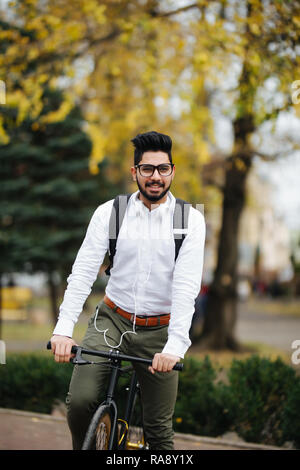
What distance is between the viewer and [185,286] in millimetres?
3086

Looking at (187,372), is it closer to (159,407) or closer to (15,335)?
(159,407)

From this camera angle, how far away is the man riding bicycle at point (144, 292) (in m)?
3.06

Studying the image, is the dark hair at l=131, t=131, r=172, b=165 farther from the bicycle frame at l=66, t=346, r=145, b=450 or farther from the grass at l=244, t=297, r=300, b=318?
the grass at l=244, t=297, r=300, b=318

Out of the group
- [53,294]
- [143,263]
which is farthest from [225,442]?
[53,294]

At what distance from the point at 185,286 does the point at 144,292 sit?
1.03 feet

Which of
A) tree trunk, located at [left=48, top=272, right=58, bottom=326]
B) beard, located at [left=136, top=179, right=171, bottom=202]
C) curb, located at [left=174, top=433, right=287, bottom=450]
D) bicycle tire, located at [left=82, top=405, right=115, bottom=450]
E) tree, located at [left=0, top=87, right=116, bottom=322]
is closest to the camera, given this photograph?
bicycle tire, located at [left=82, top=405, right=115, bottom=450]

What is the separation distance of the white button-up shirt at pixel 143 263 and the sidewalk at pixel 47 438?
6.72 ft

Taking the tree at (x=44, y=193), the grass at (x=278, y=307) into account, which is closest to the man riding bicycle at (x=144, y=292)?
the tree at (x=44, y=193)

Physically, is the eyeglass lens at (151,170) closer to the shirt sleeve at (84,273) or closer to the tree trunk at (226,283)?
the shirt sleeve at (84,273)

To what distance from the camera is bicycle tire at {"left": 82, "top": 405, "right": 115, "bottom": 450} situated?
110 inches

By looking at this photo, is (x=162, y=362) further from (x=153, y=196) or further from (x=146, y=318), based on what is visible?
(x=153, y=196)

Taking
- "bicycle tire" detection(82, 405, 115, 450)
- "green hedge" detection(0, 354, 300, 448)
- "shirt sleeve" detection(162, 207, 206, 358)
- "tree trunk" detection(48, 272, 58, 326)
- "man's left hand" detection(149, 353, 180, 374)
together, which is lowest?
"tree trunk" detection(48, 272, 58, 326)

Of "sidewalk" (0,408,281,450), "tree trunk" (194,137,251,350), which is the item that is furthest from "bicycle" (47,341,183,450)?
"tree trunk" (194,137,251,350)
